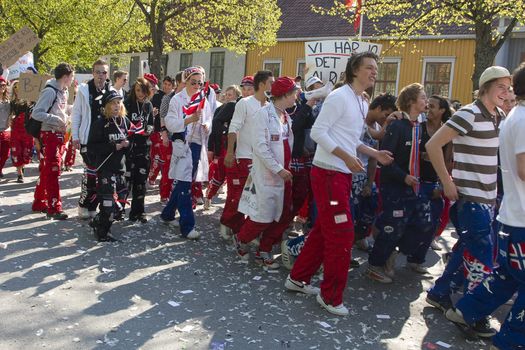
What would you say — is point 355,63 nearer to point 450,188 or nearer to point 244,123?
point 450,188

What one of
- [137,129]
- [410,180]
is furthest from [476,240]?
[137,129]

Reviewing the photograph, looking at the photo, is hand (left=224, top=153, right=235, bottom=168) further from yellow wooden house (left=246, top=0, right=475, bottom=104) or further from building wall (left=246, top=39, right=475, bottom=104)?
building wall (left=246, top=39, right=475, bottom=104)

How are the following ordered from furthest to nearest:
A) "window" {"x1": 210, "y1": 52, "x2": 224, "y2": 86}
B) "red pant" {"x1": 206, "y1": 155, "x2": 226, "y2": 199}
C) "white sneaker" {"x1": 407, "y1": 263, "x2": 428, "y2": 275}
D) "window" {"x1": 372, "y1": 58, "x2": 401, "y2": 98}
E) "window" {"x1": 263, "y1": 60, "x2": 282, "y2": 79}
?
"window" {"x1": 210, "y1": 52, "x2": 224, "y2": 86} → "window" {"x1": 263, "y1": 60, "x2": 282, "y2": 79} → "window" {"x1": 372, "y1": 58, "x2": 401, "y2": 98} → "red pant" {"x1": 206, "y1": 155, "x2": 226, "y2": 199} → "white sneaker" {"x1": 407, "y1": 263, "x2": 428, "y2": 275}

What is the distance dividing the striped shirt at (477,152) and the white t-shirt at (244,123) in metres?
2.60

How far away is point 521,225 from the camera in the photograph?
3754 mm

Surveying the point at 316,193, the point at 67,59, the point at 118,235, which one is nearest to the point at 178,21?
the point at 67,59

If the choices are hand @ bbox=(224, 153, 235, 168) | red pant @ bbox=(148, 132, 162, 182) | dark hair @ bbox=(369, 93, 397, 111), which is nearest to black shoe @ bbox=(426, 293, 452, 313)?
dark hair @ bbox=(369, 93, 397, 111)

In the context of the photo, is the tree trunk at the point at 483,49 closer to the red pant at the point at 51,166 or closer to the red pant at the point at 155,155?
the red pant at the point at 155,155

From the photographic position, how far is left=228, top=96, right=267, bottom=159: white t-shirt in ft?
21.1

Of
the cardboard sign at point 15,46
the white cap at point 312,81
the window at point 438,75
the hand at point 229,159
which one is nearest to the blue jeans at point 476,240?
the hand at point 229,159

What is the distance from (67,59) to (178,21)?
32.4ft

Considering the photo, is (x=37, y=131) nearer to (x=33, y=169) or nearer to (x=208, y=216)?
(x=208, y=216)

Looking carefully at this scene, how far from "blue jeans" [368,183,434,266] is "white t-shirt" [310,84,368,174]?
41.7 inches

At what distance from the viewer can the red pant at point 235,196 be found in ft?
21.6
